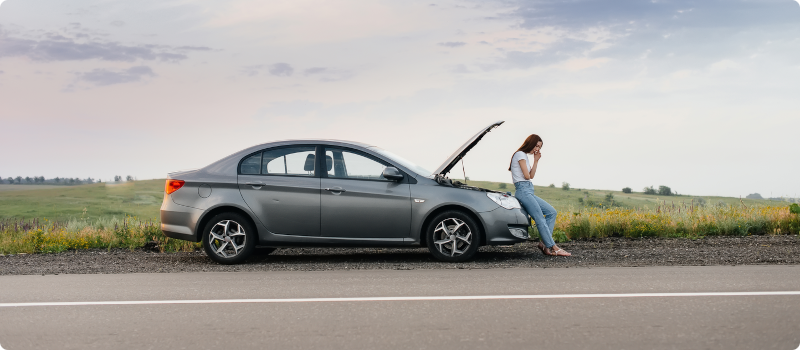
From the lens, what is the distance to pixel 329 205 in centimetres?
1031

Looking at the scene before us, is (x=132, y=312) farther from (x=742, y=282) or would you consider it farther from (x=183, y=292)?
(x=742, y=282)

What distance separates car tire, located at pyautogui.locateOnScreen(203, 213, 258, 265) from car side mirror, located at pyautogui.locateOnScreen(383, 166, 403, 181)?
2.14 meters

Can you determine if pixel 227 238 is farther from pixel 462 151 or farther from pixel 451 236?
pixel 462 151

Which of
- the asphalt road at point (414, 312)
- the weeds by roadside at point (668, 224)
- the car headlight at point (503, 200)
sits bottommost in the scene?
the asphalt road at point (414, 312)

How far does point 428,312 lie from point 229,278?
3.46 m

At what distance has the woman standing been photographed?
11008 mm

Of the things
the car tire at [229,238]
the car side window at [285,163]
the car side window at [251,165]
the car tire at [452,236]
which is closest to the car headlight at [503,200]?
the car tire at [452,236]

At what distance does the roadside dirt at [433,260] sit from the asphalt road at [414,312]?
923mm

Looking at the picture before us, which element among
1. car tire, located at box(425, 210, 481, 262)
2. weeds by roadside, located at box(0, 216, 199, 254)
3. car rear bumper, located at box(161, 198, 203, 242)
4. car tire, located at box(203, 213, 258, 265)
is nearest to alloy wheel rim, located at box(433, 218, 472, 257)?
car tire, located at box(425, 210, 481, 262)

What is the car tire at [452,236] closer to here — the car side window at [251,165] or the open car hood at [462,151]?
the open car hood at [462,151]

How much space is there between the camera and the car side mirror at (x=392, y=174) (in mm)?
10047

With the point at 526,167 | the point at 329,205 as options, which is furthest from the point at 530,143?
the point at 329,205

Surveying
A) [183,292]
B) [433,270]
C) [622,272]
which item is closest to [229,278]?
[183,292]

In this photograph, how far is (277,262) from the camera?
427 inches
